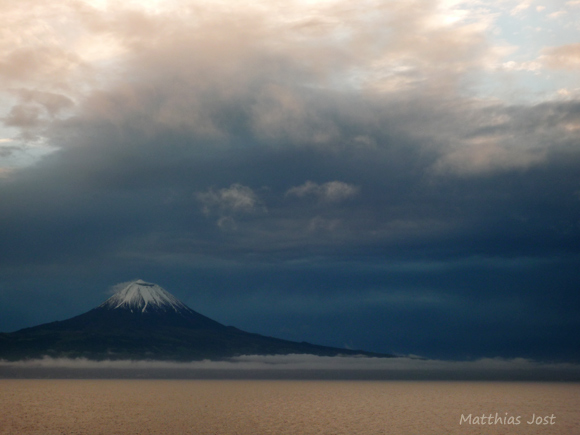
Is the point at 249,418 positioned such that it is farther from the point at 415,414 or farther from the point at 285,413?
the point at 415,414

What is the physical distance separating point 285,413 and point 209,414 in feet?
48.3

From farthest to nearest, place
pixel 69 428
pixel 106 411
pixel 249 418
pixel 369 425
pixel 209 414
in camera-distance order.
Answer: pixel 106 411
pixel 209 414
pixel 249 418
pixel 369 425
pixel 69 428

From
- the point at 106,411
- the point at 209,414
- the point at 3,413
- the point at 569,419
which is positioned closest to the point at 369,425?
the point at 209,414

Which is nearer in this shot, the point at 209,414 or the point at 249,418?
the point at 249,418

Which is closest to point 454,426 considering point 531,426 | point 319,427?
point 531,426

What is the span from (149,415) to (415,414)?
166 feet

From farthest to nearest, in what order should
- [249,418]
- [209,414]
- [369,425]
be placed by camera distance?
[209,414] < [249,418] < [369,425]

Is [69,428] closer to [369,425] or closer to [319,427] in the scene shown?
[319,427]

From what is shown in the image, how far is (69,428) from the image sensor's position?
83875mm

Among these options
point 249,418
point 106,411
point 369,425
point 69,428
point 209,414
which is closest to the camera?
point 69,428

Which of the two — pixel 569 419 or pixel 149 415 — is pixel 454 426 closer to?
pixel 569 419

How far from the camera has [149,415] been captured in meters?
106

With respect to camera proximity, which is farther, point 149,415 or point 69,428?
point 149,415

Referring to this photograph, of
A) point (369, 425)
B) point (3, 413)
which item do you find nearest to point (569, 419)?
point (369, 425)
